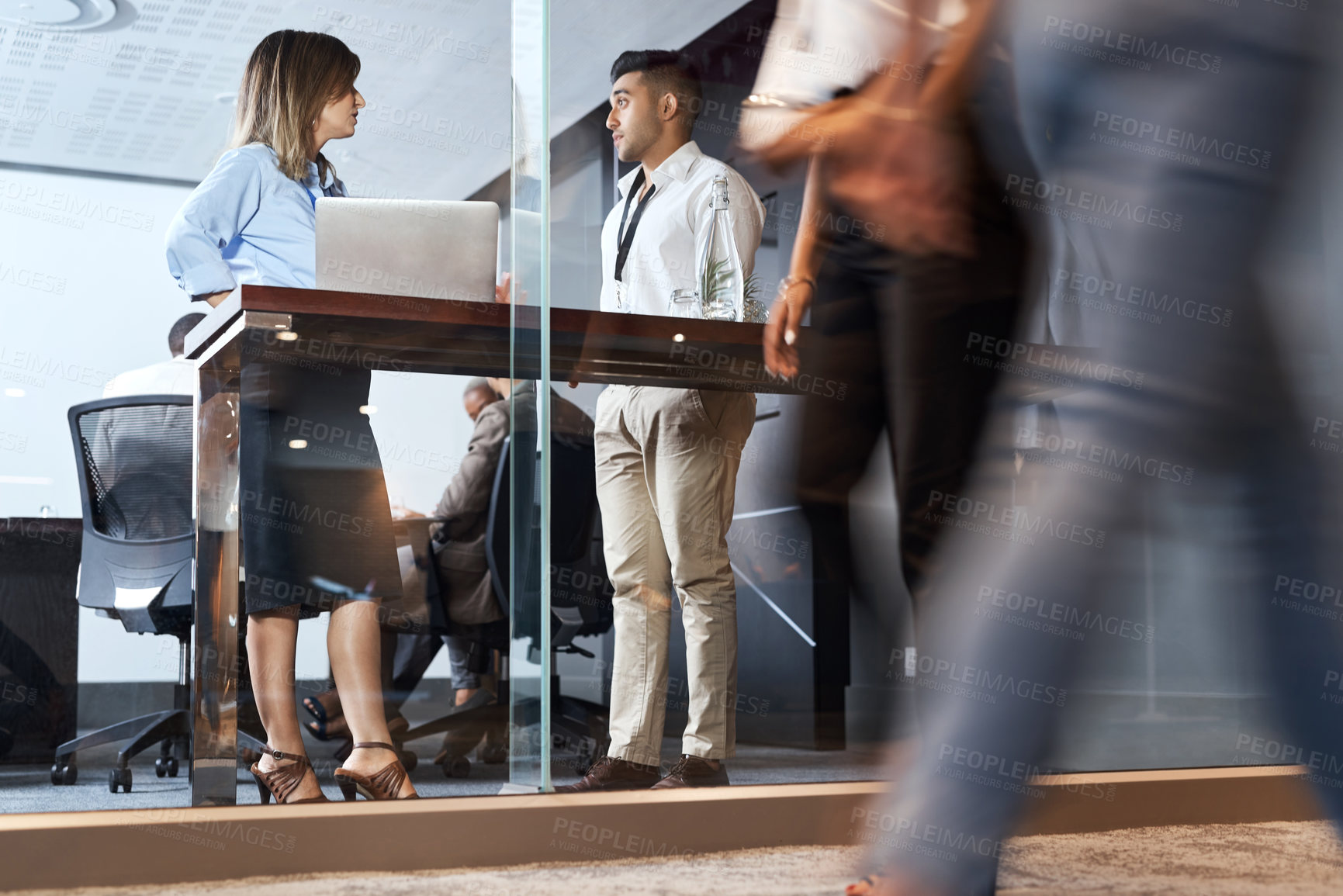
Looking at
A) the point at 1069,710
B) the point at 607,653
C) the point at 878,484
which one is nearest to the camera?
the point at 1069,710

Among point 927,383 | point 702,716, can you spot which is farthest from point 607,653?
point 927,383

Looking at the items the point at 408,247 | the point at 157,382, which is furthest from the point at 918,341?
the point at 157,382

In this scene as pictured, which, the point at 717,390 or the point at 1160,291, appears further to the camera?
the point at 717,390

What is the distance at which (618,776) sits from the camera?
1.57 meters

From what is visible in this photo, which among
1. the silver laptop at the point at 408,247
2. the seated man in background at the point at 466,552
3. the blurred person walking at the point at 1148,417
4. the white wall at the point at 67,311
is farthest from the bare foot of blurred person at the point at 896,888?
the white wall at the point at 67,311

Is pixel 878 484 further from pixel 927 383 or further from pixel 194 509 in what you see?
pixel 194 509

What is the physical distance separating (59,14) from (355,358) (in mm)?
4098

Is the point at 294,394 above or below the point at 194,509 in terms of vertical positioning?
above

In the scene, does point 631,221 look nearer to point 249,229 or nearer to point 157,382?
point 249,229

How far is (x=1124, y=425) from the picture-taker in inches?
31.1

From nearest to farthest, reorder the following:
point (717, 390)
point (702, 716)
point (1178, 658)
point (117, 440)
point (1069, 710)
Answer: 1. point (1069, 710)
2. point (717, 390)
3. point (702, 716)
4. point (1178, 658)
5. point (117, 440)

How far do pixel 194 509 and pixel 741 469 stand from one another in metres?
0.78

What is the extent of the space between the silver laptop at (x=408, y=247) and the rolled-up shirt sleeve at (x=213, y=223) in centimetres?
28

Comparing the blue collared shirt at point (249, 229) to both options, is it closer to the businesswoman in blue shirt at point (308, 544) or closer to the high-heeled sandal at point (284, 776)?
the businesswoman in blue shirt at point (308, 544)
